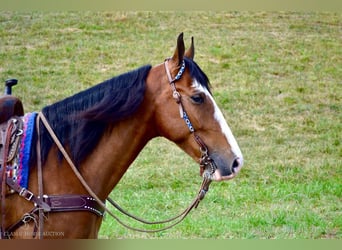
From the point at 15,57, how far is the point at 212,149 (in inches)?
129

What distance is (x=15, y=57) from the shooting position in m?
4.83

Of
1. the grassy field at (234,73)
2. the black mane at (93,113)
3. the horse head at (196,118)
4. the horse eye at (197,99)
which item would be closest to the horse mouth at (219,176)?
the horse head at (196,118)

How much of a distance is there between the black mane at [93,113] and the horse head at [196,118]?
0.10 meters

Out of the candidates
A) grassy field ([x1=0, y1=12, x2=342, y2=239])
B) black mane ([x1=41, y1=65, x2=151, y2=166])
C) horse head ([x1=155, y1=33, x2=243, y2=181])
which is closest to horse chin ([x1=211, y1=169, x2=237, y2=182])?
horse head ([x1=155, y1=33, x2=243, y2=181])

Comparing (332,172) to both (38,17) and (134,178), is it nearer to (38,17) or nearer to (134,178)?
(134,178)

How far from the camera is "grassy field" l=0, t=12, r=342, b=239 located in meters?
4.58

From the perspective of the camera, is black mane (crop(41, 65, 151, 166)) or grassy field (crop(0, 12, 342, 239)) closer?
black mane (crop(41, 65, 151, 166))

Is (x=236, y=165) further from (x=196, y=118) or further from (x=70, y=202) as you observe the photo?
(x=70, y=202)

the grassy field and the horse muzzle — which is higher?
the horse muzzle

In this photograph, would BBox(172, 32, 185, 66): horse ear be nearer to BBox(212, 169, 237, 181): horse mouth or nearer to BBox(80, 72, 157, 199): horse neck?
BBox(80, 72, 157, 199): horse neck

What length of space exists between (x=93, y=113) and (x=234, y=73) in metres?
3.50

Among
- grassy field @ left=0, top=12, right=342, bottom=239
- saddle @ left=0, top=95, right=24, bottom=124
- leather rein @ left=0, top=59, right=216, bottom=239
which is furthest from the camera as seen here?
grassy field @ left=0, top=12, right=342, bottom=239
